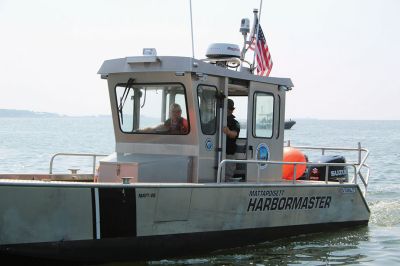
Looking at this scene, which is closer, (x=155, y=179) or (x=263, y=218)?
(x=155, y=179)

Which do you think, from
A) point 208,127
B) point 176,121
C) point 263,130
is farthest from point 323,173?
point 176,121

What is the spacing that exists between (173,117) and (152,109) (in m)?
0.37

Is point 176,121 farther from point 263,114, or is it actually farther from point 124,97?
point 263,114

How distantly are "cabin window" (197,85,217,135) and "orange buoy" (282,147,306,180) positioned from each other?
82.0 inches

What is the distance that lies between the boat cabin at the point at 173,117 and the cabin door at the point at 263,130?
22 mm

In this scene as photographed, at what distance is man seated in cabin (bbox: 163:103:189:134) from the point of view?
945cm

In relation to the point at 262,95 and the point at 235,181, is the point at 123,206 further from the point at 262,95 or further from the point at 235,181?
the point at 262,95

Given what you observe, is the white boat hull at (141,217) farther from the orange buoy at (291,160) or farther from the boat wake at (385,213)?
the boat wake at (385,213)

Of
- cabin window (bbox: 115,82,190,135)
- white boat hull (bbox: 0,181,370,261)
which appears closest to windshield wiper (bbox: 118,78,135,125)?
cabin window (bbox: 115,82,190,135)

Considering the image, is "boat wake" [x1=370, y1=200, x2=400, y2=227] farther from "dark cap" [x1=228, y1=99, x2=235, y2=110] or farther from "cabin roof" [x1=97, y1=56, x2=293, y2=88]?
"cabin roof" [x1=97, y1=56, x2=293, y2=88]

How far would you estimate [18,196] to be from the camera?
7.68m

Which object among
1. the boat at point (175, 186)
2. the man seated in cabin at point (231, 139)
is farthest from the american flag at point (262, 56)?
the man seated in cabin at point (231, 139)

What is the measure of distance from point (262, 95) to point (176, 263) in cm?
293

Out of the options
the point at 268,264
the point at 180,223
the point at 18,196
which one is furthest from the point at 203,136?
the point at 18,196
